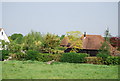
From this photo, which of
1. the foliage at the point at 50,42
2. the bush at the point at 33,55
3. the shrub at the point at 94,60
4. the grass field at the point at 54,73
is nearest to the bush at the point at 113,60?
the shrub at the point at 94,60

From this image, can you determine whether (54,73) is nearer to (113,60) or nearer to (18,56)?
(113,60)

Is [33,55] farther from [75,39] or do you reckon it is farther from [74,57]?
[75,39]

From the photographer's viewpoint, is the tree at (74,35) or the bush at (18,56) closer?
the bush at (18,56)

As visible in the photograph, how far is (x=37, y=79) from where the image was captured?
8055mm

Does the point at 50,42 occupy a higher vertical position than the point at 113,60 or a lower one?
higher

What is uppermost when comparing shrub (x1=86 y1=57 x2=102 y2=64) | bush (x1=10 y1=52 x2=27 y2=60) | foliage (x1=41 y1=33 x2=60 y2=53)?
foliage (x1=41 y1=33 x2=60 y2=53)

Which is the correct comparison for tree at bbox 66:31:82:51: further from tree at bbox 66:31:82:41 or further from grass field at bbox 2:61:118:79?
grass field at bbox 2:61:118:79

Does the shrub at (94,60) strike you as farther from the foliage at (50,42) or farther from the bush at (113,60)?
the foliage at (50,42)

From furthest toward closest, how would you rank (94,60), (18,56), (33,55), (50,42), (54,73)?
(50,42) → (18,56) → (33,55) → (94,60) → (54,73)

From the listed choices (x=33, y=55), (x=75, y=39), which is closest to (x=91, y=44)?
(x=75, y=39)

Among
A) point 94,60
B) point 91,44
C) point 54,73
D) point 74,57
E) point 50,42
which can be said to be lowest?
point 94,60

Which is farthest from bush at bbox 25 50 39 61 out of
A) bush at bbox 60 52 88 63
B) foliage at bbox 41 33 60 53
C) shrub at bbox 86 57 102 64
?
shrub at bbox 86 57 102 64

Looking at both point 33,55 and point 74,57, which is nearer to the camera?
point 74,57

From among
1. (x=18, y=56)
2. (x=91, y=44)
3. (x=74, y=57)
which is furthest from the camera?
(x=91, y=44)
